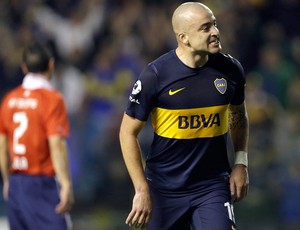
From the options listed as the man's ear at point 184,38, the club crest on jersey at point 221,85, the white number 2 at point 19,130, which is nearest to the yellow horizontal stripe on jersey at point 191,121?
the club crest on jersey at point 221,85

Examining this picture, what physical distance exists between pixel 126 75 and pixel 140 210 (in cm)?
681

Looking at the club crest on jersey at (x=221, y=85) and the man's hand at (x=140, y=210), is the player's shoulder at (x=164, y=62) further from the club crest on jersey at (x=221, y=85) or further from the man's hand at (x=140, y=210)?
the man's hand at (x=140, y=210)

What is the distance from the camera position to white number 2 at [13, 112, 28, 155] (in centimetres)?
768

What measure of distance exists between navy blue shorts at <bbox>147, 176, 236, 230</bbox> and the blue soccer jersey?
0.20 ft

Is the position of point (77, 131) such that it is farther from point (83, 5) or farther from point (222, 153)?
point (222, 153)

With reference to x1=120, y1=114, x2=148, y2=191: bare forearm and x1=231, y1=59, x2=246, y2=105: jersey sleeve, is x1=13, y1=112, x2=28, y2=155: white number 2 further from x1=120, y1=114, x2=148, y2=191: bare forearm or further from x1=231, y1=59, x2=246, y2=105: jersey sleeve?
x1=231, y1=59, x2=246, y2=105: jersey sleeve

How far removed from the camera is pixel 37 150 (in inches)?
302

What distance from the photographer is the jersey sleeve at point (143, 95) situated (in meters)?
6.30

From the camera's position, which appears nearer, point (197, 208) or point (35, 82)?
point (197, 208)

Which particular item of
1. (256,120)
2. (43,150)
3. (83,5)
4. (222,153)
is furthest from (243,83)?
(83,5)

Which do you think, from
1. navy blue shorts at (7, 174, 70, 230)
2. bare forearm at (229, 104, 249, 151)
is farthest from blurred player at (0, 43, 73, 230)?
bare forearm at (229, 104, 249, 151)

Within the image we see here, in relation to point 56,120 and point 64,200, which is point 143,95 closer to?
point 56,120

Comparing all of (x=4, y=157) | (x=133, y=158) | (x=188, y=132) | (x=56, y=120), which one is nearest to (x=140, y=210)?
(x=133, y=158)

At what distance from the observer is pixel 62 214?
7.81 metres
